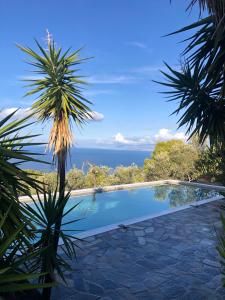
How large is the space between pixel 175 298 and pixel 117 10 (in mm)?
12938

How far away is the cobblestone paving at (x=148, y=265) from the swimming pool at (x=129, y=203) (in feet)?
5.28

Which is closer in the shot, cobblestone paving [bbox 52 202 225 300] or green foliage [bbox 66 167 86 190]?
cobblestone paving [bbox 52 202 225 300]

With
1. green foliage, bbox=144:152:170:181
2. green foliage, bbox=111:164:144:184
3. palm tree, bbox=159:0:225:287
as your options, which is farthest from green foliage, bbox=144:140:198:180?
palm tree, bbox=159:0:225:287

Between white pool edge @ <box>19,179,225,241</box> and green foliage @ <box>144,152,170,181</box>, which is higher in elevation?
green foliage @ <box>144,152,170,181</box>

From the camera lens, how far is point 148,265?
438cm

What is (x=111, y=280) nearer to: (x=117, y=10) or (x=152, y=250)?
(x=152, y=250)

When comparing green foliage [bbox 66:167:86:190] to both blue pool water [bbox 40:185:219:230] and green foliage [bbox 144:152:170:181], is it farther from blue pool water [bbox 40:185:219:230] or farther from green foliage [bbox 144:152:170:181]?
green foliage [bbox 144:152:170:181]

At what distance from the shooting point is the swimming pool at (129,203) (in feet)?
25.9

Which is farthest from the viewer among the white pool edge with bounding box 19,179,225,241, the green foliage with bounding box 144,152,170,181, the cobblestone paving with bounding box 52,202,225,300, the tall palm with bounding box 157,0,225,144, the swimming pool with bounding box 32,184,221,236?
the green foliage with bounding box 144,152,170,181

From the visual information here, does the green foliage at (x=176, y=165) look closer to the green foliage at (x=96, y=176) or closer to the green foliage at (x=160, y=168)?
the green foliage at (x=160, y=168)

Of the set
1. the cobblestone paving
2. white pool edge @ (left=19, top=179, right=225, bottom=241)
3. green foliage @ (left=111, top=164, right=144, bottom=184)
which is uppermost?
green foliage @ (left=111, top=164, right=144, bottom=184)

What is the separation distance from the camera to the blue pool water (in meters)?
7.97

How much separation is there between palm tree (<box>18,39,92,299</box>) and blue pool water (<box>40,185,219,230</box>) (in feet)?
8.86

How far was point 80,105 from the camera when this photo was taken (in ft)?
17.8
